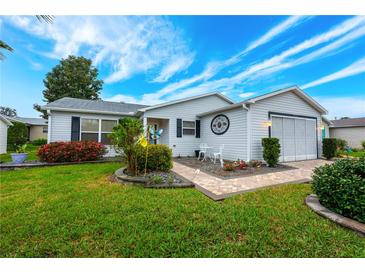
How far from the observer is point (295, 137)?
9.00m

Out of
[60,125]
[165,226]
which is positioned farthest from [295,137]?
[60,125]

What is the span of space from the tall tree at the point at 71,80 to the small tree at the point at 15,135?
42.9 feet

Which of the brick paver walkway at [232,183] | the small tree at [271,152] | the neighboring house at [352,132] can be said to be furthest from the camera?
the neighboring house at [352,132]

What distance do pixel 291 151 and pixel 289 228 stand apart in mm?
7925

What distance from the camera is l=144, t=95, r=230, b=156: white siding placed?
10.5m

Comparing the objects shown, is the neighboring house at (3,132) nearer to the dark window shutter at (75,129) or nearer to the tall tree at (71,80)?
the dark window shutter at (75,129)

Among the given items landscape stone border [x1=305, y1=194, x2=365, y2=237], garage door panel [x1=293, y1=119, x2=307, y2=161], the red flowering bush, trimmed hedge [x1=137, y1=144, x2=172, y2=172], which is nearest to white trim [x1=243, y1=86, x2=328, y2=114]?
garage door panel [x1=293, y1=119, x2=307, y2=161]

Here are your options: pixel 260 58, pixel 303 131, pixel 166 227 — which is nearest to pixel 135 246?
pixel 166 227

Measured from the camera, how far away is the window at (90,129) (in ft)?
33.2

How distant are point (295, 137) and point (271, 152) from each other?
298cm

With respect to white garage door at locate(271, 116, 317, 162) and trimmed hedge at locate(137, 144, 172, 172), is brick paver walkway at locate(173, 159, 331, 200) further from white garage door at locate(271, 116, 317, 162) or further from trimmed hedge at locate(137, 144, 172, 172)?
white garage door at locate(271, 116, 317, 162)

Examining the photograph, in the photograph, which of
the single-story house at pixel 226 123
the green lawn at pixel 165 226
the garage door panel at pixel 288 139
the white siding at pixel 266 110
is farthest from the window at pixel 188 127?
the green lawn at pixel 165 226

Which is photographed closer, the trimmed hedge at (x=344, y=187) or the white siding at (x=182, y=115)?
the trimmed hedge at (x=344, y=187)
